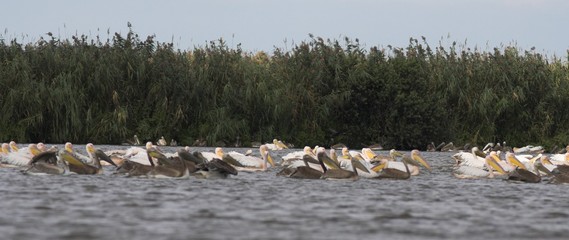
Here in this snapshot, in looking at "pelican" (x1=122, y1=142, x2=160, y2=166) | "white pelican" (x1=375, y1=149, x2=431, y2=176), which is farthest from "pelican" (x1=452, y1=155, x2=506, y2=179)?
"pelican" (x1=122, y1=142, x2=160, y2=166)

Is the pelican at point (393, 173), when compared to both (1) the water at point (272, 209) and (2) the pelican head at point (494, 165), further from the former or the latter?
(2) the pelican head at point (494, 165)

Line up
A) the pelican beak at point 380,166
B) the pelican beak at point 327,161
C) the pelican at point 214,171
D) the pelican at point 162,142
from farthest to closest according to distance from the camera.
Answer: the pelican at point 162,142
the pelican beak at point 380,166
the pelican beak at point 327,161
the pelican at point 214,171

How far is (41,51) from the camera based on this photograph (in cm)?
4481

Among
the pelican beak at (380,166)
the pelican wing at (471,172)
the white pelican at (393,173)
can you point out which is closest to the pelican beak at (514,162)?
the pelican wing at (471,172)

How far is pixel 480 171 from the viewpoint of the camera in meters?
Result: 23.6

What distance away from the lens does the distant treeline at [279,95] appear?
42375mm

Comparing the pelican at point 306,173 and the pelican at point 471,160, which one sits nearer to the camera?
the pelican at point 306,173

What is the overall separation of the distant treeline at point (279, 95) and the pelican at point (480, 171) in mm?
20111

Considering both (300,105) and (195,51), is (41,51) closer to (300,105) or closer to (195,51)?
(195,51)

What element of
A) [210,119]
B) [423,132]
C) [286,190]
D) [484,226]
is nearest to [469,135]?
[423,132]

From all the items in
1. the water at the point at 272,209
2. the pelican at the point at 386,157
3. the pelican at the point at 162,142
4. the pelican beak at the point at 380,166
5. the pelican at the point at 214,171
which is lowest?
the water at the point at 272,209

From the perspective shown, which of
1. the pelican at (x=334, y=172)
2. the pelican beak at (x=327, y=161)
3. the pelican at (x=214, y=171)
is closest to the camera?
the pelican at (x=214, y=171)

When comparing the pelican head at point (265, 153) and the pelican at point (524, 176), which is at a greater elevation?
the pelican head at point (265, 153)

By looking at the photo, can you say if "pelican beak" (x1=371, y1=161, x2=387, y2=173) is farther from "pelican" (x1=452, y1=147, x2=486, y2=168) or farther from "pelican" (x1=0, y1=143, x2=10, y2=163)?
"pelican" (x1=0, y1=143, x2=10, y2=163)
